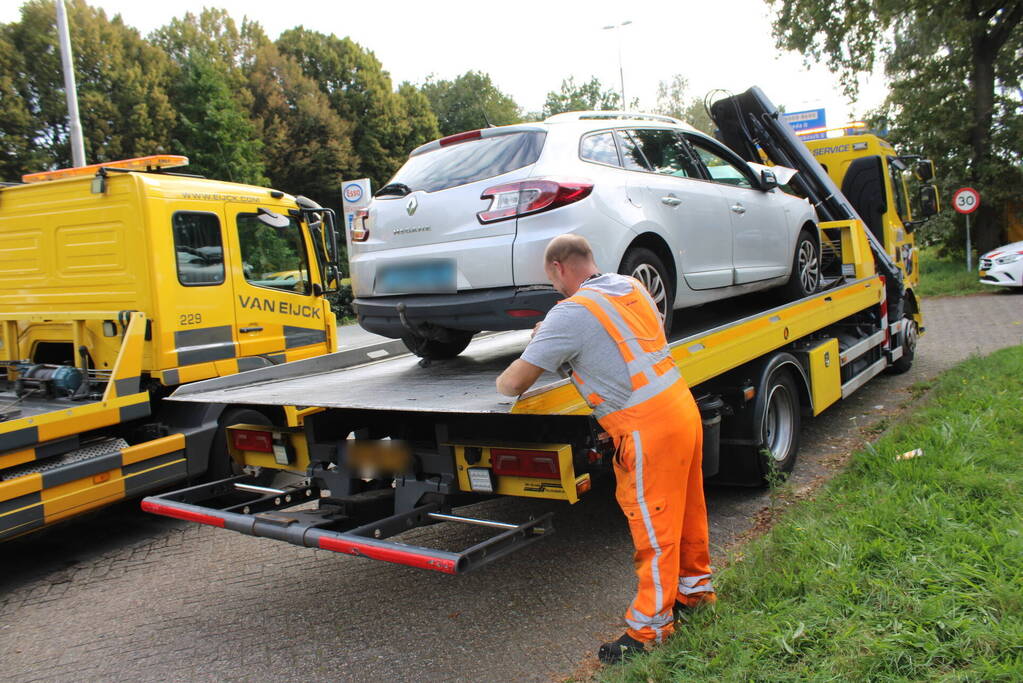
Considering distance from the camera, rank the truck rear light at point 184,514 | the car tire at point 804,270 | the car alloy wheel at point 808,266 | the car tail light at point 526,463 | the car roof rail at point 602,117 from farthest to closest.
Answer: the car alloy wheel at point 808,266 < the car tire at point 804,270 < the car roof rail at point 602,117 < the truck rear light at point 184,514 < the car tail light at point 526,463

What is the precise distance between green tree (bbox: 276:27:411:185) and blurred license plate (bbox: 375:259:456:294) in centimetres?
3273

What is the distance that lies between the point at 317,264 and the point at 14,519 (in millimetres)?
2982

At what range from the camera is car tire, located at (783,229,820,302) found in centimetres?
649

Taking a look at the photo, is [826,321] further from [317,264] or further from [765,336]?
[317,264]

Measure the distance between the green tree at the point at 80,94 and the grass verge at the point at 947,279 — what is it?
2374 centimetres

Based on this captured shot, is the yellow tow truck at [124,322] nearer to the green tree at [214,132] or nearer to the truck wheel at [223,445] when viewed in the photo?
the truck wheel at [223,445]

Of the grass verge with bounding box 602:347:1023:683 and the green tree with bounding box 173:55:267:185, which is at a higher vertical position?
the green tree with bounding box 173:55:267:185

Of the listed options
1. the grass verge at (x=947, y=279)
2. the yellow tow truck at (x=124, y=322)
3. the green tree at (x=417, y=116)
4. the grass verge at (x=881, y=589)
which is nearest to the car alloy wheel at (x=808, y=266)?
the grass verge at (x=881, y=589)

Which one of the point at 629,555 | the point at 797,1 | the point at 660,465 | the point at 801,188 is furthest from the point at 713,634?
the point at 797,1

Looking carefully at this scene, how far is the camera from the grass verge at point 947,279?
722 inches

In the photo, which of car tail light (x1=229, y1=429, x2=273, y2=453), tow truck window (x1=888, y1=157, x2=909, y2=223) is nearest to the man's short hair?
car tail light (x1=229, y1=429, x2=273, y2=453)

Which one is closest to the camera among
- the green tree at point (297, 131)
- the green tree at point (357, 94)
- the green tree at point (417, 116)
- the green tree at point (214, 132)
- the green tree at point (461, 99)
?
the green tree at point (214, 132)

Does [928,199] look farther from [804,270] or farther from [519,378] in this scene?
[519,378]

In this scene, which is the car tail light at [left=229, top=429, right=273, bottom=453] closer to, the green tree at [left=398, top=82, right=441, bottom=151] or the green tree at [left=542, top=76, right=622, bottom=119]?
the green tree at [left=398, top=82, right=441, bottom=151]
